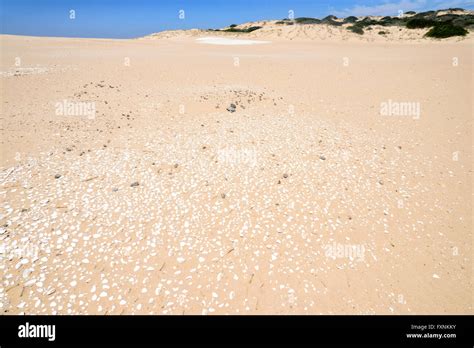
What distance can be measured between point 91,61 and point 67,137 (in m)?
17.4

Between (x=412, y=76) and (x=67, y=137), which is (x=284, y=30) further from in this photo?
(x=67, y=137)

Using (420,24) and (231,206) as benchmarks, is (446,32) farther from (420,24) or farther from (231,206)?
(231,206)

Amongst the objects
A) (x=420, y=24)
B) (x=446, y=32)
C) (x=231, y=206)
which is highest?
(x=420, y=24)

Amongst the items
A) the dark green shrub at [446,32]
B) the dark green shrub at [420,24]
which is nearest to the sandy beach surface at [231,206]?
the dark green shrub at [446,32]

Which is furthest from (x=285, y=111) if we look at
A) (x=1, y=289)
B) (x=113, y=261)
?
(x=1, y=289)

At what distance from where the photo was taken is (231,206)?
24.4ft

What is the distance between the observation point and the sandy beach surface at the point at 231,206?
5441mm

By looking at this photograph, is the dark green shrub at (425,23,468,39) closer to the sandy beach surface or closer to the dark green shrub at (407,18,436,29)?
the dark green shrub at (407,18,436,29)

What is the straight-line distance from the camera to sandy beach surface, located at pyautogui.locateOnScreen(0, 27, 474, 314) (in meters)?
5.44

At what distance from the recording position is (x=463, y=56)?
1067 inches

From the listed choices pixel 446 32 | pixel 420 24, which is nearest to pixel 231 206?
pixel 446 32

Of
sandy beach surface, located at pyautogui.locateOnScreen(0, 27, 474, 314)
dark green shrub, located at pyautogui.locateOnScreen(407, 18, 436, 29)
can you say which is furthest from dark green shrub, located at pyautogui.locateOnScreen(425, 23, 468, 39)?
sandy beach surface, located at pyautogui.locateOnScreen(0, 27, 474, 314)

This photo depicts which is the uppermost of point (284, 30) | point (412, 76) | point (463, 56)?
point (284, 30)

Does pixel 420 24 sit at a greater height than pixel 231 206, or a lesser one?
greater
